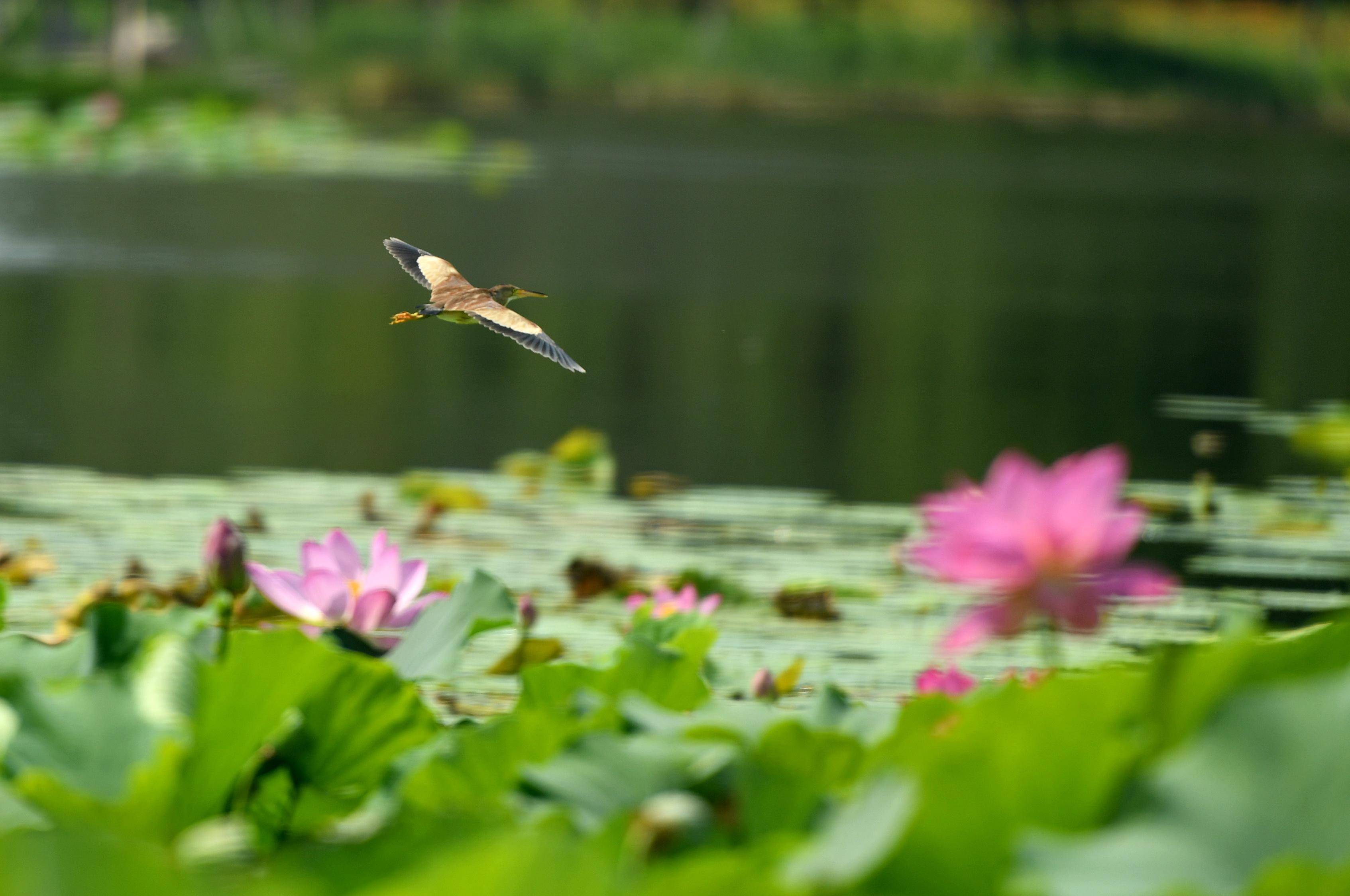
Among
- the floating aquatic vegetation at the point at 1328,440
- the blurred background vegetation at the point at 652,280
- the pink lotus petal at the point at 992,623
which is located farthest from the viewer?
the blurred background vegetation at the point at 652,280

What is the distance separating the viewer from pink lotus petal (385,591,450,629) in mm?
1318

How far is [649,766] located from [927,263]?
7.49 metres

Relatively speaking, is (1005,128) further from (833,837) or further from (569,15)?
(833,837)

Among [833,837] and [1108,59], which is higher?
[1108,59]

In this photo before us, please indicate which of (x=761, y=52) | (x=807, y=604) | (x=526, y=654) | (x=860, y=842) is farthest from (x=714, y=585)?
(x=761, y=52)

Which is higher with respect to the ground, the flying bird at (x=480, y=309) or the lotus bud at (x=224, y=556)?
the flying bird at (x=480, y=309)

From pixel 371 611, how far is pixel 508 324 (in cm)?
26

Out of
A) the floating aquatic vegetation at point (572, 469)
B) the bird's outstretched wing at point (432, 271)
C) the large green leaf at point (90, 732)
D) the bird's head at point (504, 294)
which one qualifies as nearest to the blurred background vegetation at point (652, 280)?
the floating aquatic vegetation at point (572, 469)

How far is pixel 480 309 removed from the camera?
1.44 metres

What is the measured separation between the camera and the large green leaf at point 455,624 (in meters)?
1.24

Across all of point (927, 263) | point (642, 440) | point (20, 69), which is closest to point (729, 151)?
point (20, 69)

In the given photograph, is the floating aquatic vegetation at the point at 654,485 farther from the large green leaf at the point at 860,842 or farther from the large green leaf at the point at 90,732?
the large green leaf at the point at 860,842

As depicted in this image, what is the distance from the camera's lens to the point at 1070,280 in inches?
304

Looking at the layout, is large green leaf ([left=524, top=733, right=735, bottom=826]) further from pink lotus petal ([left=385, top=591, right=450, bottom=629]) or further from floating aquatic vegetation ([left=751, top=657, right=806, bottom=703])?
floating aquatic vegetation ([left=751, top=657, right=806, bottom=703])
